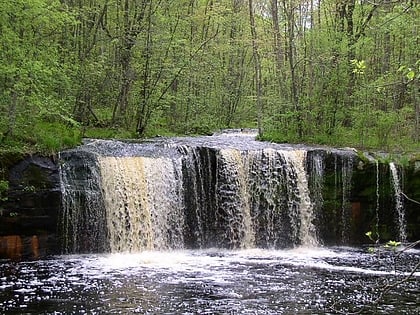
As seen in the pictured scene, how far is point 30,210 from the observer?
39.8 ft

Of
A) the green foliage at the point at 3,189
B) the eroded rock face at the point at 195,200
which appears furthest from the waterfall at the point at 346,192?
the green foliage at the point at 3,189

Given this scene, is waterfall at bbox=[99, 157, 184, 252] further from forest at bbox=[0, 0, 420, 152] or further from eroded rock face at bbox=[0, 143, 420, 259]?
forest at bbox=[0, 0, 420, 152]

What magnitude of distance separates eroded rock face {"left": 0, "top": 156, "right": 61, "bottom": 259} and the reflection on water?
1.92 ft

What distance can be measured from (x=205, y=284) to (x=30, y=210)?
4806mm

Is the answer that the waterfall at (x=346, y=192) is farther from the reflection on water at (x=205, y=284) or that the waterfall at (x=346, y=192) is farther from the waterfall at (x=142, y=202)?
the waterfall at (x=142, y=202)

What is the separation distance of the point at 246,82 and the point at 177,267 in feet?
80.0

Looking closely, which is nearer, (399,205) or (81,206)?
(81,206)

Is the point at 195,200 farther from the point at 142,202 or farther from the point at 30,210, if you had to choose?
the point at 30,210

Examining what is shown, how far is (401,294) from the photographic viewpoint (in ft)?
30.6

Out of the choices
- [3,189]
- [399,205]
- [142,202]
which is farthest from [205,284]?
[399,205]

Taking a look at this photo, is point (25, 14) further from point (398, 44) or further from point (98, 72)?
point (398, 44)

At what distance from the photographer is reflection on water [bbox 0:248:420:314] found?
26.8 ft


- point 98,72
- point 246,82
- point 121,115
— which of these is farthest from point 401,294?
point 246,82

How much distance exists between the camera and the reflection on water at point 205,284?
8.16 meters
